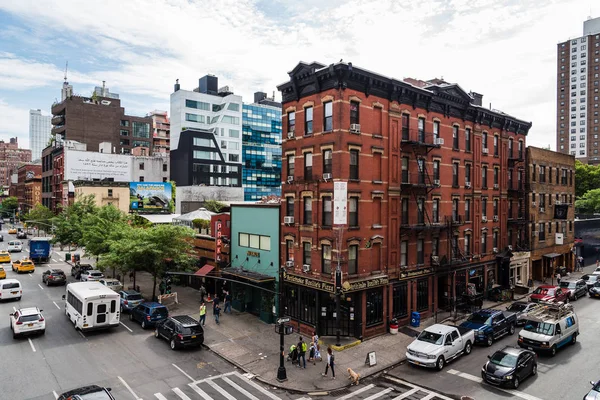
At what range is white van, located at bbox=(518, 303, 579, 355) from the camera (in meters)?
23.6

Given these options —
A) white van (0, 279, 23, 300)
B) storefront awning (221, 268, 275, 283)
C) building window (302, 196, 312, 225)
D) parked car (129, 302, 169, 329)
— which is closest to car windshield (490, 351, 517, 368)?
building window (302, 196, 312, 225)

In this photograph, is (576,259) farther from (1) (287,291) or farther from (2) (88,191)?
(2) (88,191)

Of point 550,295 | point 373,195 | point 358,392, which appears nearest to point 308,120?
point 373,195

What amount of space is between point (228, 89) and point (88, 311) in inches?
3836

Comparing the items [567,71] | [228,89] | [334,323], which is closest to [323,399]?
[334,323]

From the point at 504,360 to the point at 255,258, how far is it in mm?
19062

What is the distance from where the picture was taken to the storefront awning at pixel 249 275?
29520 mm

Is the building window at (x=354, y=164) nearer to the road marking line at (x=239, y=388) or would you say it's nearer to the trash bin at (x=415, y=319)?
the trash bin at (x=415, y=319)

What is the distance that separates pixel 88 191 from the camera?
74.8 meters

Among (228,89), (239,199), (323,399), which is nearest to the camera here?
(323,399)

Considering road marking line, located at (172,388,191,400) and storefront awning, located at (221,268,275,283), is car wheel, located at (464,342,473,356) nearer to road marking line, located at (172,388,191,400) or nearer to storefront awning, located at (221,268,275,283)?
storefront awning, located at (221,268,275,283)

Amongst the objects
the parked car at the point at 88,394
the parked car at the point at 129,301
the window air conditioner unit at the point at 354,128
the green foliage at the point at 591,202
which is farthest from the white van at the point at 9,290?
the green foliage at the point at 591,202

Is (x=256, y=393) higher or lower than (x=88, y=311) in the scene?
lower

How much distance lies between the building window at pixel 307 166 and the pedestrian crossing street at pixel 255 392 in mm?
13826
